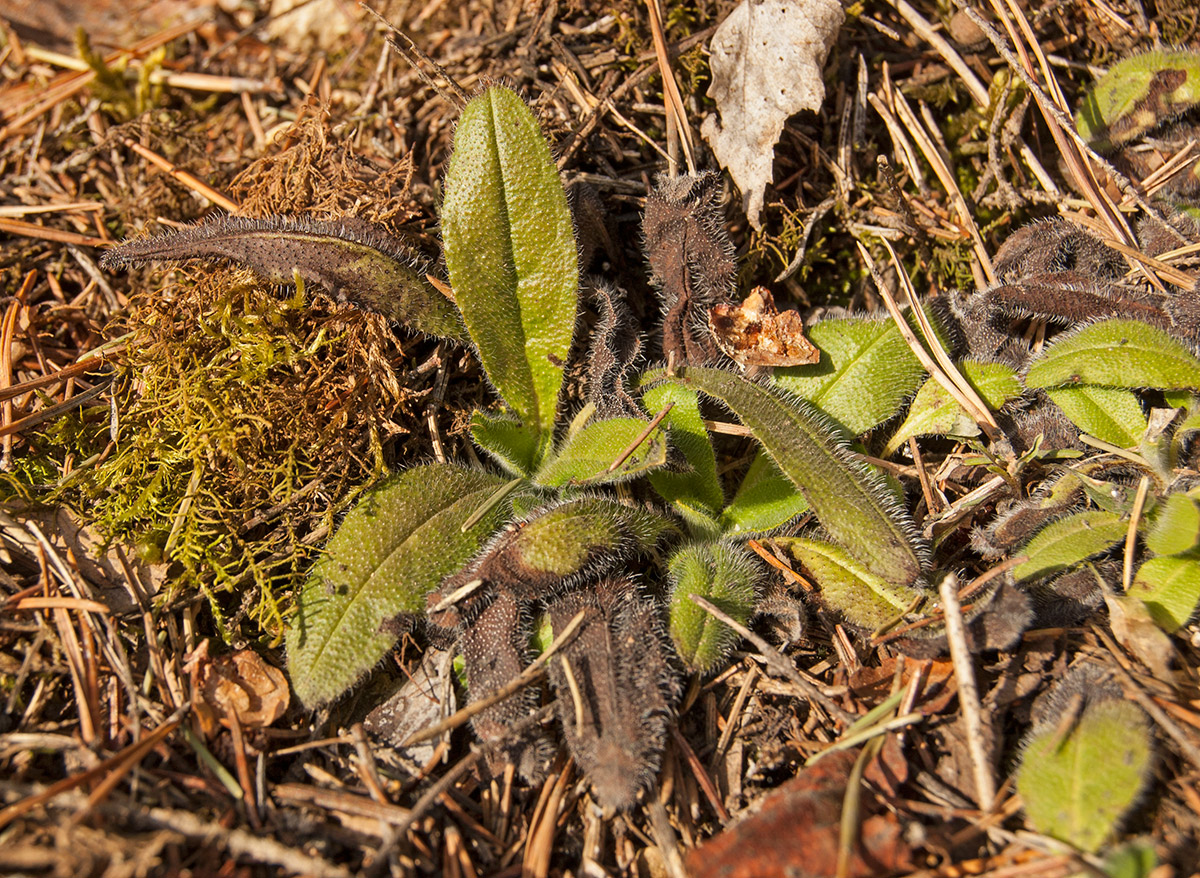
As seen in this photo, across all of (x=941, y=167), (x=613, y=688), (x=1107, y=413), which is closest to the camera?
(x=613, y=688)

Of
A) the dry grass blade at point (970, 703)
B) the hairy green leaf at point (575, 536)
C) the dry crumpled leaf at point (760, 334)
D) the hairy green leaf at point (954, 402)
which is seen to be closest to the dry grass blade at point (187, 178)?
the hairy green leaf at point (575, 536)

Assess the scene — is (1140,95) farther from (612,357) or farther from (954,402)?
(612,357)

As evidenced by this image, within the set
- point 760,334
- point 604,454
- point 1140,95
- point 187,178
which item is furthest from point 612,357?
point 1140,95

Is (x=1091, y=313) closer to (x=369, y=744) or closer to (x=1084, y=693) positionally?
(x=1084, y=693)

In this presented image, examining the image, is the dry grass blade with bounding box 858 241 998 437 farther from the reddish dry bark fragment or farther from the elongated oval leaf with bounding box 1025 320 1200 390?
the reddish dry bark fragment

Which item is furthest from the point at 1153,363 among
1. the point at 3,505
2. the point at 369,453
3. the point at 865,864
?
the point at 3,505
